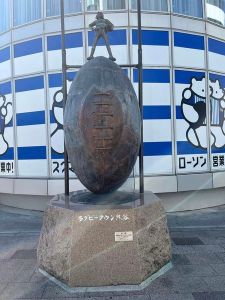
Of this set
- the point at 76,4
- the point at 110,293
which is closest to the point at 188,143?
the point at 76,4

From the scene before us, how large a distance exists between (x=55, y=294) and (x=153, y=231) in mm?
1579

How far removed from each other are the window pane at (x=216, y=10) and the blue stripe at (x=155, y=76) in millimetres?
2509

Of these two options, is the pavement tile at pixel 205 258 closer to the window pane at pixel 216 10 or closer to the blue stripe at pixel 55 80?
the blue stripe at pixel 55 80

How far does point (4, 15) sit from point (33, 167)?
496 cm

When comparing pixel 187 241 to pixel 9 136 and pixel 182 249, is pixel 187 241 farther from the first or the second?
pixel 9 136

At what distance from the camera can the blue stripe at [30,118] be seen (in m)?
→ 10.7

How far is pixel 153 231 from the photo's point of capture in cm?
532

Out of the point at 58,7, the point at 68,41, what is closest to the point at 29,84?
the point at 68,41

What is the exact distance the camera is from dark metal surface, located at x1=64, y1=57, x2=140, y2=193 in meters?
5.17

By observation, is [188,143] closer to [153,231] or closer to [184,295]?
[153,231]

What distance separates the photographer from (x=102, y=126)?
5141 mm

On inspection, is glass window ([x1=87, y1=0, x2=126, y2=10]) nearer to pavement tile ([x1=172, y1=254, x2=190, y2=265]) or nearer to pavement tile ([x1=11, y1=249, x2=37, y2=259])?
pavement tile ([x1=11, y1=249, x2=37, y2=259])

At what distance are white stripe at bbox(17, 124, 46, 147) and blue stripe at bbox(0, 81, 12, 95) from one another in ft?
4.03

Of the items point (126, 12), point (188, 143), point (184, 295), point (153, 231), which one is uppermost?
point (126, 12)
